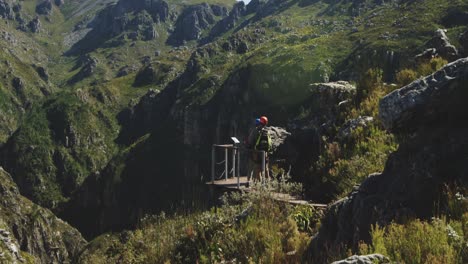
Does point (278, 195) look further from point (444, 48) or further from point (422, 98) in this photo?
point (444, 48)

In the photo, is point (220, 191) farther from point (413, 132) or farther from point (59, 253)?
point (59, 253)

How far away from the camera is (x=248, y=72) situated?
622 ft

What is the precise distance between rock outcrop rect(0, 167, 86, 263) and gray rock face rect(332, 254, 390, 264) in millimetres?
140463

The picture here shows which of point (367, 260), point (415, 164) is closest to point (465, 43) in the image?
point (415, 164)

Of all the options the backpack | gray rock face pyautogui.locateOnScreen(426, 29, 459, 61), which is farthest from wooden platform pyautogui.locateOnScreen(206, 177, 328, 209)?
gray rock face pyautogui.locateOnScreen(426, 29, 459, 61)

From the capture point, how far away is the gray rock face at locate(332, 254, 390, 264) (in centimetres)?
563

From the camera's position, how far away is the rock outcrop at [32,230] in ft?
485

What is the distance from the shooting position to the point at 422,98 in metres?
8.98

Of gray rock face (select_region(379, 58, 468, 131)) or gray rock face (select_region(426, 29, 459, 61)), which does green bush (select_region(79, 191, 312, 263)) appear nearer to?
gray rock face (select_region(379, 58, 468, 131))

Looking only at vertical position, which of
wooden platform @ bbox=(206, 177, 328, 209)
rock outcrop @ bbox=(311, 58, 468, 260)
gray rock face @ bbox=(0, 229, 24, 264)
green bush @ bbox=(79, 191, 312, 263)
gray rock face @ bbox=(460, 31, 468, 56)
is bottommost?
gray rock face @ bbox=(0, 229, 24, 264)

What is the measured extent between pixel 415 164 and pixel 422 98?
1464mm

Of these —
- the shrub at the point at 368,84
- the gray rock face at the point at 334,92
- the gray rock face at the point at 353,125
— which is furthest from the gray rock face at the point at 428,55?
the gray rock face at the point at 353,125

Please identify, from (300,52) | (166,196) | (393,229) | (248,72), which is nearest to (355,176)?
(393,229)


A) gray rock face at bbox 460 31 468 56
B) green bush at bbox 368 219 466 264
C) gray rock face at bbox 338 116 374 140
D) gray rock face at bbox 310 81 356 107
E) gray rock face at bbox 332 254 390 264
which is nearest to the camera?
gray rock face at bbox 332 254 390 264
